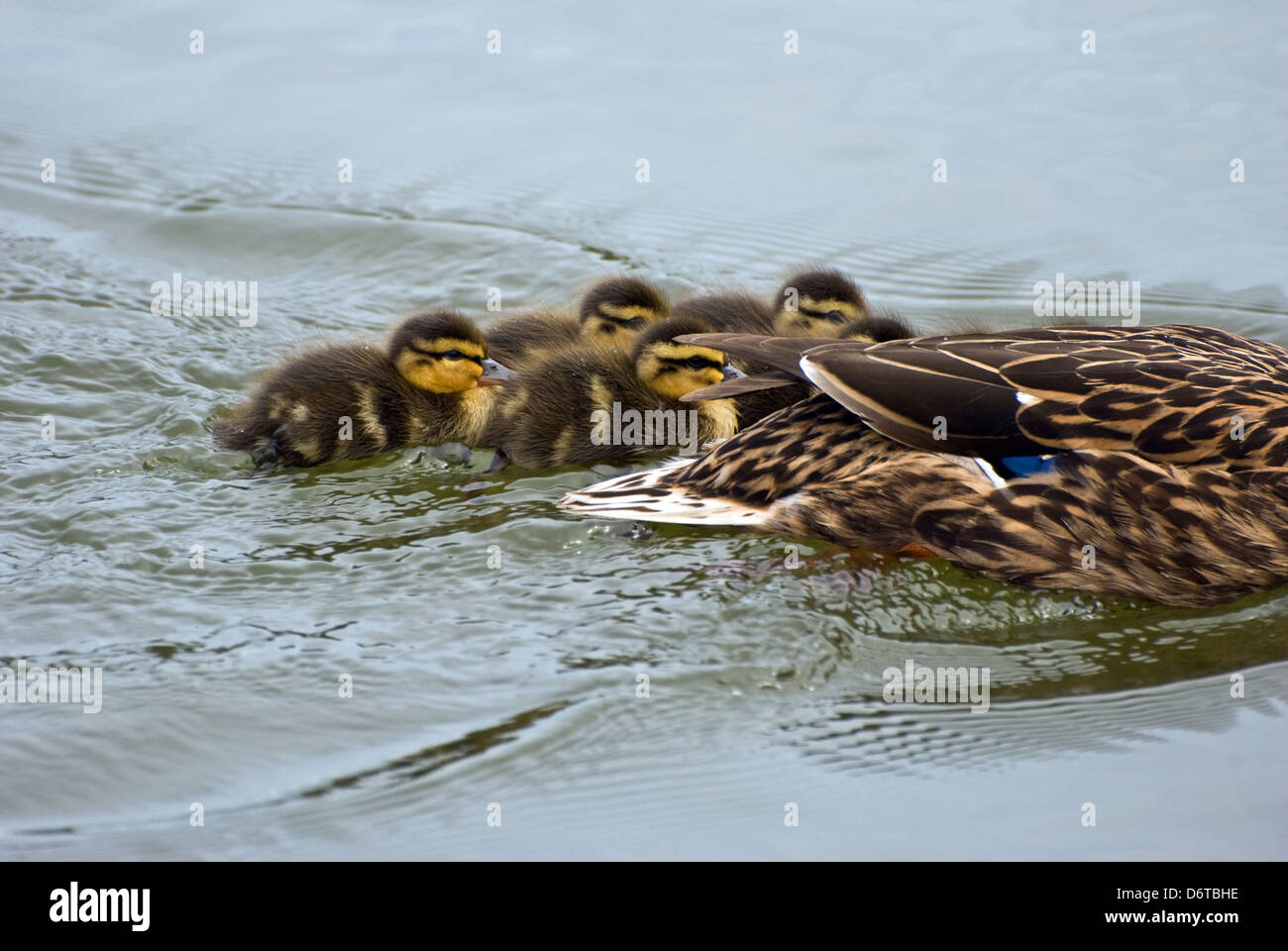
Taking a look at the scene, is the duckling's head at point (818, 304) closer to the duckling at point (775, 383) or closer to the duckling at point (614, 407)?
the duckling at point (775, 383)

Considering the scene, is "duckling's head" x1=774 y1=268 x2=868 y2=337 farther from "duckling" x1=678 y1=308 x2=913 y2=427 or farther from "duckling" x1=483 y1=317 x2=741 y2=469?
"duckling" x1=483 y1=317 x2=741 y2=469

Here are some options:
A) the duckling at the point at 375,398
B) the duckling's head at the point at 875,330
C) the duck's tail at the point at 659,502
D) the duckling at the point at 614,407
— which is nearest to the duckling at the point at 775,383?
the duckling's head at the point at 875,330

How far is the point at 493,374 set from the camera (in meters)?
4.75

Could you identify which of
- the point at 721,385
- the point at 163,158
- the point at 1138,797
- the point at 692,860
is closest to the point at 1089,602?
the point at 1138,797

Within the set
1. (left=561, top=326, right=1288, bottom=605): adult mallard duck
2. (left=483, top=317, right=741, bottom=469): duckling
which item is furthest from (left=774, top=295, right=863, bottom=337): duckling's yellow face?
(left=561, top=326, right=1288, bottom=605): adult mallard duck

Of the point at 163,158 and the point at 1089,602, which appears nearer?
the point at 1089,602

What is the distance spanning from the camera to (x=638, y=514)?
4.05 m

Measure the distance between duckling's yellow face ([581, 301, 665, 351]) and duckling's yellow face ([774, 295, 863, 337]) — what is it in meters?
0.44

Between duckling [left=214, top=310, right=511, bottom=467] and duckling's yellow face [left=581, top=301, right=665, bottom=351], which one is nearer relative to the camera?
duckling [left=214, top=310, right=511, bottom=467]

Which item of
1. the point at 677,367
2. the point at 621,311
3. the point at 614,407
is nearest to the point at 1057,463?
the point at 677,367

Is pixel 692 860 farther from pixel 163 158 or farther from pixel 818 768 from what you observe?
pixel 163 158

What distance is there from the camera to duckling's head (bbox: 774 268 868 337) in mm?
4938

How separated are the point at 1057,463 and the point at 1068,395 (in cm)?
16

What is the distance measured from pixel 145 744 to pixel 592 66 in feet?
15.5
